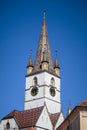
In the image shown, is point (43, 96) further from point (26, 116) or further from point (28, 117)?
point (28, 117)

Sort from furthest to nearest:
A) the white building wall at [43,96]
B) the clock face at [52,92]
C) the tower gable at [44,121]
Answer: the clock face at [52,92]
the white building wall at [43,96]
the tower gable at [44,121]

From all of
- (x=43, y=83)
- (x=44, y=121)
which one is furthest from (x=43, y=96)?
(x=44, y=121)

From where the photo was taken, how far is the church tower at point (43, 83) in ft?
282

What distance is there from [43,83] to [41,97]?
3355 mm

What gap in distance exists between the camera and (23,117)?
7844cm

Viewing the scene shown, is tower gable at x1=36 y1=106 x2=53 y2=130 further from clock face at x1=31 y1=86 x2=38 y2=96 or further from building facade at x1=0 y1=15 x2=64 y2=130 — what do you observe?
clock face at x1=31 y1=86 x2=38 y2=96

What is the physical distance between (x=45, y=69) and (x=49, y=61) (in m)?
4.69

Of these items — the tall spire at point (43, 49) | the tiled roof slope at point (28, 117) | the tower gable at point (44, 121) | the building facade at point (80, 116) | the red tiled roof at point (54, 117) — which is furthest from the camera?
the tall spire at point (43, 49)

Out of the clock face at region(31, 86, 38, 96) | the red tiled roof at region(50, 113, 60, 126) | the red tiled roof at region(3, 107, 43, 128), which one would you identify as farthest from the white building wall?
the red tiled roof at region(3, 107, 43, 128)

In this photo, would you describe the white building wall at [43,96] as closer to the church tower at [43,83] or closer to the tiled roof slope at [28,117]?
the church tower at [43,83]

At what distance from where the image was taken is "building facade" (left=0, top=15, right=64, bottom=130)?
76713 mm

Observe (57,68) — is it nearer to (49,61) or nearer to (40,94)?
(49,61)

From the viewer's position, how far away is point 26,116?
3088 inches

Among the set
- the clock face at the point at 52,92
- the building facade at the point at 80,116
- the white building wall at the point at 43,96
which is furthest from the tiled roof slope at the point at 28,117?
the building facade at the point at 80,116
